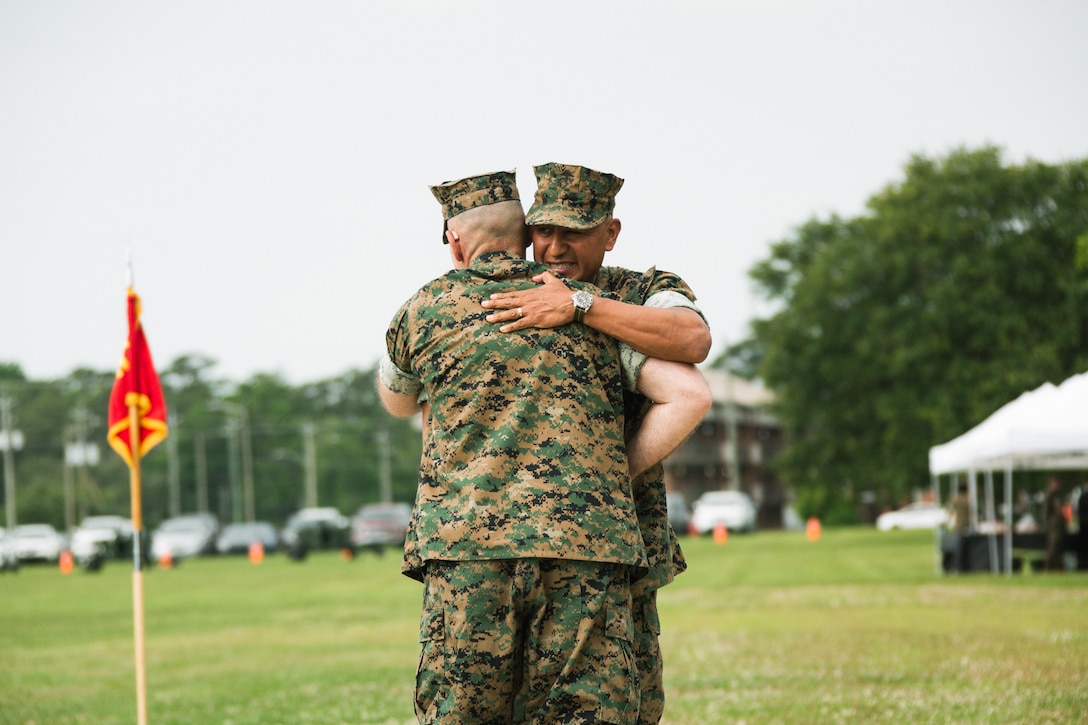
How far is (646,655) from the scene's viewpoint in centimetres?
408

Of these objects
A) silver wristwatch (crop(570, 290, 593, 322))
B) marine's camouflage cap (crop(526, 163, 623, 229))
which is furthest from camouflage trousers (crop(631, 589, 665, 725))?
marine's camouflage cap (crop(526, 163, 623, 229))

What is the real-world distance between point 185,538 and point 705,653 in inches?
1939

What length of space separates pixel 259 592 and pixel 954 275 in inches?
986

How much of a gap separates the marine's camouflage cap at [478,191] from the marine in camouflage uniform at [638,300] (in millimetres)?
98

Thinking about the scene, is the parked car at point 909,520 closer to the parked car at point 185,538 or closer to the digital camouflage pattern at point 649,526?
the parked car at point 185,538

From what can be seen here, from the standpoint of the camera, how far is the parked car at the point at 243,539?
6228 cm

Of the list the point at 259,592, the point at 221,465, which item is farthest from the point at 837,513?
the point at 259,592

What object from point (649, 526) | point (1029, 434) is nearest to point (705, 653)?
point (649, 526)

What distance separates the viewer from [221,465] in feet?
384

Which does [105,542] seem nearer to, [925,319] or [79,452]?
[925,319]


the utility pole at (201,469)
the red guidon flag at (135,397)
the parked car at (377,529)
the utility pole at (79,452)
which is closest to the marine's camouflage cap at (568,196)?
the red guidon flag at (135,397)

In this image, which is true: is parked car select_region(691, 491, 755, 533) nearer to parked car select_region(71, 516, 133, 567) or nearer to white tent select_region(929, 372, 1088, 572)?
parked car select_region(71, 516, 133, 567)

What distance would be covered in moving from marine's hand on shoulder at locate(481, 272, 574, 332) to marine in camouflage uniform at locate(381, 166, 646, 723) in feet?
0.10

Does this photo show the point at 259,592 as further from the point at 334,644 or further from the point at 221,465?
the point at 221,465
